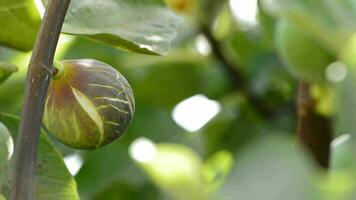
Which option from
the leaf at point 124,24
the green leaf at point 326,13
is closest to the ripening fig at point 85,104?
the leaf at point 124,24

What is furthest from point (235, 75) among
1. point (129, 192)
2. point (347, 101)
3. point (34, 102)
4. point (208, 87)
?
point (347, 101)

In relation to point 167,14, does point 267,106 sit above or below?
below

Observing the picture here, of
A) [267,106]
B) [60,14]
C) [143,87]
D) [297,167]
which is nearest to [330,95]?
[267,106]

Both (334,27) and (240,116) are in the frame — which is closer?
(334,27)

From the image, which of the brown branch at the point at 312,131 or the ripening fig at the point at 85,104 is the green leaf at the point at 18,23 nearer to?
the ripening fig at the point at 85,104

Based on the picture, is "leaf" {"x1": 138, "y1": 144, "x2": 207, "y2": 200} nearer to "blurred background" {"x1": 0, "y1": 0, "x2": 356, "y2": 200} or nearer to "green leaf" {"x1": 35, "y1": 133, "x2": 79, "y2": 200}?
"green leaf" {"x1": 35, "y1": 133, "x2": 79, "y2": 200}

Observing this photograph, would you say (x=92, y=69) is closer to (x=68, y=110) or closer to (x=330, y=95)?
(x=68, y=110)

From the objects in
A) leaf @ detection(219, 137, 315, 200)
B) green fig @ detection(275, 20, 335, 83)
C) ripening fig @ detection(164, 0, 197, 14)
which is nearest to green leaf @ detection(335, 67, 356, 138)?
leaf @ detection(219, 137, 315, 200)
